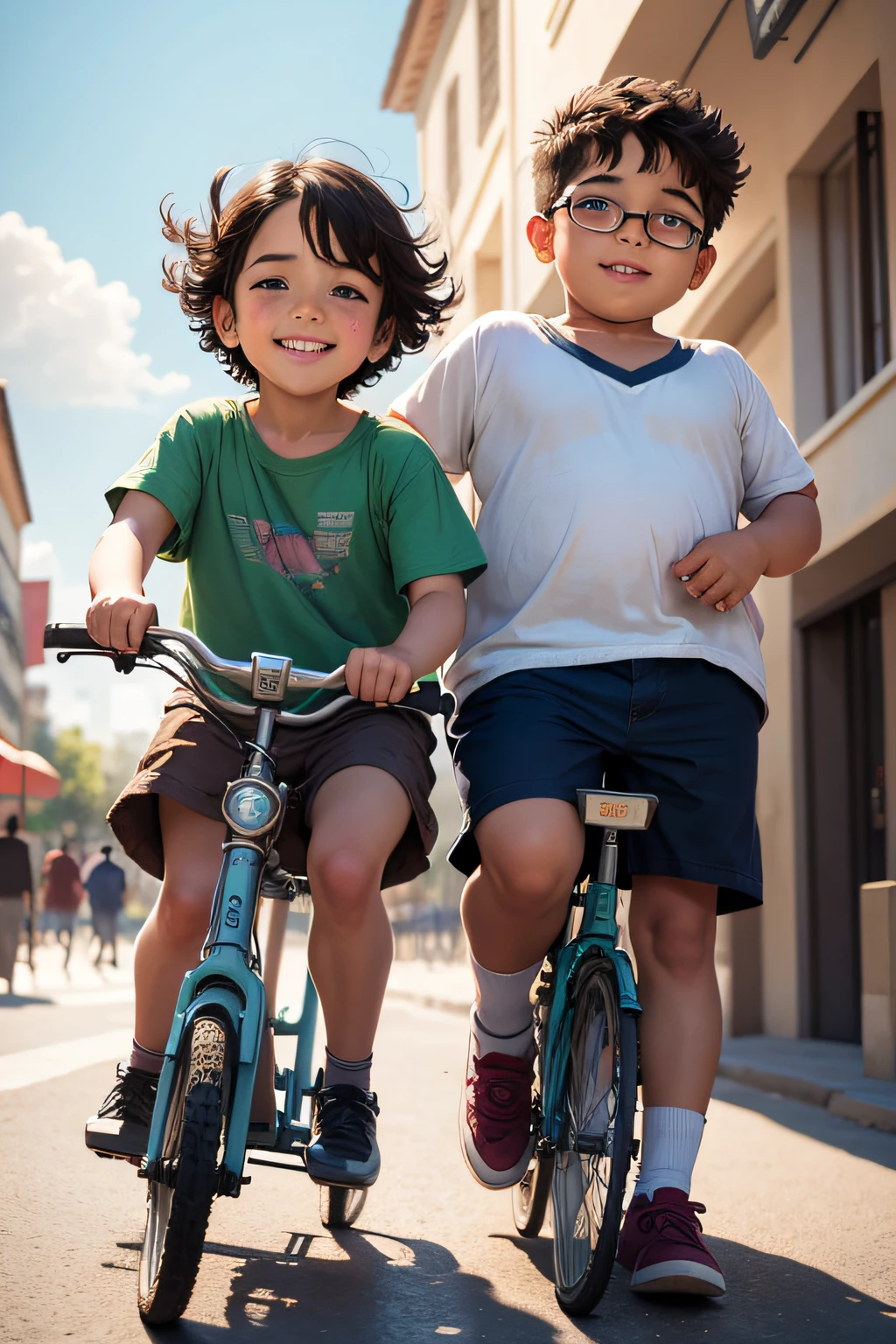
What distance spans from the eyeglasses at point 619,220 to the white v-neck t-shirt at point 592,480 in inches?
9.0

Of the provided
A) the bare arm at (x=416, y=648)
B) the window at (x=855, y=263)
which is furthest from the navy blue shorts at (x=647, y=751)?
the window at (x=855, y=263)

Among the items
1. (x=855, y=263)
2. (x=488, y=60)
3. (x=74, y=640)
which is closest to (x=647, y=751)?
(x=74, y=640)

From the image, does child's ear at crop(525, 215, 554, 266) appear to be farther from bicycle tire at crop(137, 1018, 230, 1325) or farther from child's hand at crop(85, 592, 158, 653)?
bicycle tire at crop(137, 1018, 230, 1325)

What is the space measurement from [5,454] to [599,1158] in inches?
2202

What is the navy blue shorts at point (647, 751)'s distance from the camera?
3027 millimetres

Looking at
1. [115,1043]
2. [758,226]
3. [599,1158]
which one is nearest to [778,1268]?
[599,1158]

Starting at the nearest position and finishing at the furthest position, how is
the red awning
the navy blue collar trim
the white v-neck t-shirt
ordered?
the white v-neck t-shirt, the navy blue collar trim, the red awning

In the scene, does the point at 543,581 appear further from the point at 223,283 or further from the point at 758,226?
the point at 758,226

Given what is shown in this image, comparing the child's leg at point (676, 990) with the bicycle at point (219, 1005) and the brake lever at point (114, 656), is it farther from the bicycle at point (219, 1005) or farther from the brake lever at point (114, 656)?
the brake lever at point (114, 656)

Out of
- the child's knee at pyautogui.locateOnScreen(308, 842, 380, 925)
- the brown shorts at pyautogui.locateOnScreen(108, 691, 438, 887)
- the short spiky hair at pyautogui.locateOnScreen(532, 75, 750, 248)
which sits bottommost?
the child's knee at pyautogui.locateOnScreen(308, 842, 380, 925)

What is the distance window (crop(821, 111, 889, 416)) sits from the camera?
32.5 feet

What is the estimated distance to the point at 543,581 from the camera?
318 centimetres

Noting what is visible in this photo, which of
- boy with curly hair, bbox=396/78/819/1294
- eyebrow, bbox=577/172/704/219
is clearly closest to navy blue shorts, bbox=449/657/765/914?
boy with curly hair, bbox=396/78/819/1294

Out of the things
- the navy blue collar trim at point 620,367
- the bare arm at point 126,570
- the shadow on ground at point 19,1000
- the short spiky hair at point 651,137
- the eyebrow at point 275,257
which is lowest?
the shadow on ground at point 19,1000
